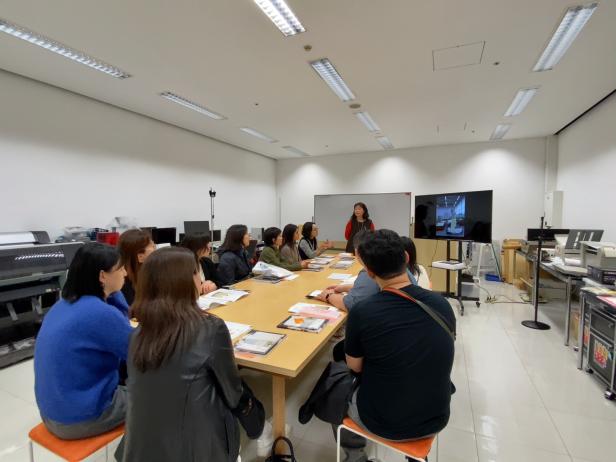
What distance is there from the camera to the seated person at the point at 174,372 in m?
0.97

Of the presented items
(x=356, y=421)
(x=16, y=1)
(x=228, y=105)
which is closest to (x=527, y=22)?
(x=356, y=421)

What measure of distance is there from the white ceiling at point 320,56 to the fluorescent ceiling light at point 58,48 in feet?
0.34

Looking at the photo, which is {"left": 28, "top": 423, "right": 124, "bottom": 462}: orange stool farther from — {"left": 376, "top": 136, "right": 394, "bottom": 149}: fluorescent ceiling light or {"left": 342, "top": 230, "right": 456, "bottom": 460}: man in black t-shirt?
{"left": 376, "top": 136, "right": 394, "bottom": 149}: fluorescent ceiling light

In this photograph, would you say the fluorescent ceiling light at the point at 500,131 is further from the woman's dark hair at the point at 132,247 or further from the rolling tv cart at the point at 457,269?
the woman's dark hair at the point at 132,247

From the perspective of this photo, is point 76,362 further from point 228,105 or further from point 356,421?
point 228,105

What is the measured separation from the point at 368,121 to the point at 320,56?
2.57 metres

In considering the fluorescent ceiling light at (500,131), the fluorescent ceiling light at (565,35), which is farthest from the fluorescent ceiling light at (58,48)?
the fluorescent ceiling light at (500,131)

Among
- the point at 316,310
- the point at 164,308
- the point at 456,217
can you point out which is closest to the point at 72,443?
the point at 164,308

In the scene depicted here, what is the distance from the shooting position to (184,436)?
3.25 feet

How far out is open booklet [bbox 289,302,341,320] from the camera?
189 cm

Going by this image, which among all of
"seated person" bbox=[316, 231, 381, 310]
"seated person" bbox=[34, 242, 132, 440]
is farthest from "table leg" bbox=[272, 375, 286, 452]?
"seated person" bbox=[34, 242, 132, 440]

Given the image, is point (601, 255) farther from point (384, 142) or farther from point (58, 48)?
point (58, 48)

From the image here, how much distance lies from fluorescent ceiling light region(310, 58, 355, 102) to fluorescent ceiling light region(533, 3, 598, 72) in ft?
7.16

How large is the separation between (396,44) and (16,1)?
327 cm
